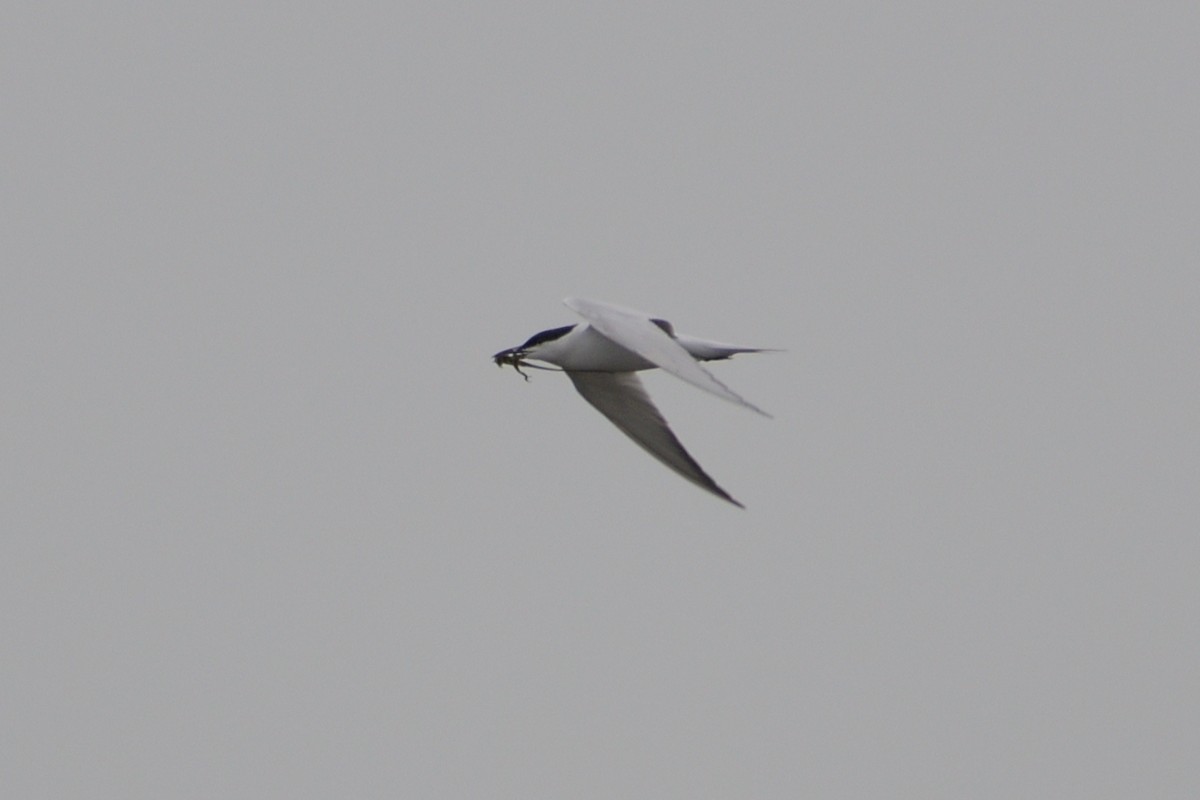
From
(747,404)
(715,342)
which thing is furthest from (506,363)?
(747,404)

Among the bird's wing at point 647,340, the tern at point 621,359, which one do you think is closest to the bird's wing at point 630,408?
the tern at point 621,359

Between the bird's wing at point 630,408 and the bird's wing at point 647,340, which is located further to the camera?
the bird's wing at point 630,408

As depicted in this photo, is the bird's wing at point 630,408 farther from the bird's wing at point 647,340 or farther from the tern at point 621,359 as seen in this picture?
the bird's wing at point 647,340

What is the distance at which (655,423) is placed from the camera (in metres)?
13.5

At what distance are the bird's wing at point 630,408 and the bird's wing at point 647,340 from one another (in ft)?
3.31

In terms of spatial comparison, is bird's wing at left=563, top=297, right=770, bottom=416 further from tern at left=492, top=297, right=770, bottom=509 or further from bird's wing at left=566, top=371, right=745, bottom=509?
bird's wing at left=566, top=371, right=745, bottom=509

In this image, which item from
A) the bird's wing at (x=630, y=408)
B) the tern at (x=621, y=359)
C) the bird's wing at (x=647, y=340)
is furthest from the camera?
the bird's wing at (x=630, y=408)

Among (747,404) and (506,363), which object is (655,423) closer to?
(506,363)

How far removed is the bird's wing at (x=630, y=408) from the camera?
1328 centimetres

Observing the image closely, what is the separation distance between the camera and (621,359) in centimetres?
1296

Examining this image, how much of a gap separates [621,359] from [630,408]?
0.82 m

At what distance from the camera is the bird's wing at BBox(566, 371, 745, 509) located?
1328 cm

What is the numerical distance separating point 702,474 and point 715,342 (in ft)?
3.85

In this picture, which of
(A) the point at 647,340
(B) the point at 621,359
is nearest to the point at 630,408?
(B) the point at 621,359
